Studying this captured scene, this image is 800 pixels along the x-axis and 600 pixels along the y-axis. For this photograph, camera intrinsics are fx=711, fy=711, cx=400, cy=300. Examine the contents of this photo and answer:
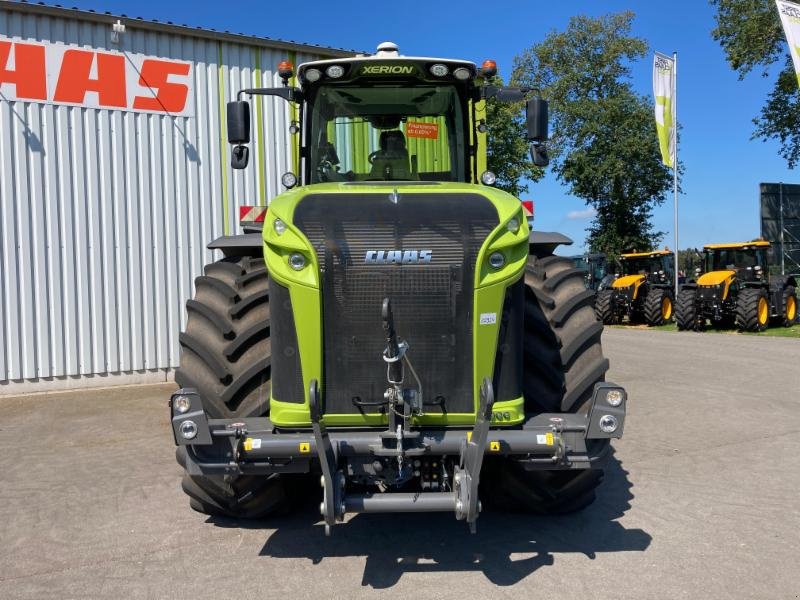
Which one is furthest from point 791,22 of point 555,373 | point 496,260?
point 496,260

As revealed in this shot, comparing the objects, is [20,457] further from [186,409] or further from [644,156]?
[644,156]

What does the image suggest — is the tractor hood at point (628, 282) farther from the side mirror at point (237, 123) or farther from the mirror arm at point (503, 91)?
the side mirror at point (237, 123)

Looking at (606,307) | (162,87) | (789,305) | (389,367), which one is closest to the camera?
(389,367)

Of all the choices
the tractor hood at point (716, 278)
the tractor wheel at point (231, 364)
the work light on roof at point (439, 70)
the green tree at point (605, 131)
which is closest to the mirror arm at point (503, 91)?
the work light on roof at point (439, 70)

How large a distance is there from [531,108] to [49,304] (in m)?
6.88

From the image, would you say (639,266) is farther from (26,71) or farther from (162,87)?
(26,71)

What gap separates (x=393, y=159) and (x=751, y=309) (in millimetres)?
16259

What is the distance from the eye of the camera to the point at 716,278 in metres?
19.3

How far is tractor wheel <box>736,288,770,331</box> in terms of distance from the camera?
18219mm

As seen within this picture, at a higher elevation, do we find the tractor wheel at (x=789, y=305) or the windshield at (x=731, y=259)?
the windshield at (x=731, y=259)

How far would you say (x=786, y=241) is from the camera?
28125mm

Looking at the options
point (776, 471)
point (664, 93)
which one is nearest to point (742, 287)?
point (664, 93)

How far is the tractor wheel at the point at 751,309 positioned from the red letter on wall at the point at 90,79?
51.3ft

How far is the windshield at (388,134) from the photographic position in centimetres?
475
